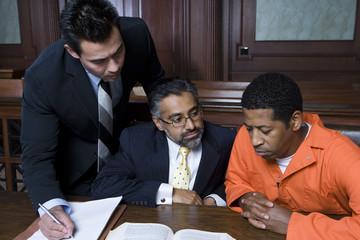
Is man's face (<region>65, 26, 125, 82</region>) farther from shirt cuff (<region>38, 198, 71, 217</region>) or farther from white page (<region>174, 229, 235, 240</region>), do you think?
white page (<region>174, 229, 235, 240</region>)

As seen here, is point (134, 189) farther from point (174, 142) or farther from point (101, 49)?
point (101, 49)

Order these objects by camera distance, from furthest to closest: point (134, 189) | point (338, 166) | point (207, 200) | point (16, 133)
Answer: point (16, 133), point (207, 200), point (134, 189), point (338, 166)

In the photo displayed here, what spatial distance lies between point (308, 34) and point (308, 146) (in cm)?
352

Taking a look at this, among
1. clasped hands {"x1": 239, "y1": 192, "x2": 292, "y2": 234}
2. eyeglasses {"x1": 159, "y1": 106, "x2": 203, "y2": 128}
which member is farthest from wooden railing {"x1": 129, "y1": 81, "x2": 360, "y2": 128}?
clasped hands {"x1": 239, "y1": 192, "x2": 292, "y2": 234}

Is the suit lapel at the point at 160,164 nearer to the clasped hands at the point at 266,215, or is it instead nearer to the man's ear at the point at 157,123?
the man's ear at the point at 157,123

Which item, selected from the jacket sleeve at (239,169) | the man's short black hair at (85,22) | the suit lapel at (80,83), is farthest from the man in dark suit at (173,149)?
the man's short black hair at (85,22)

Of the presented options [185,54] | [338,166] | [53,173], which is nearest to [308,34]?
[185,54]

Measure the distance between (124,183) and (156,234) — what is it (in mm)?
480

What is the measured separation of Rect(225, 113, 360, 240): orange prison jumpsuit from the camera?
1.13 meters

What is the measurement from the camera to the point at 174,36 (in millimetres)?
4438

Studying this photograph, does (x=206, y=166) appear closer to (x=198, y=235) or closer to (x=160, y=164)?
(x=160, y=164)

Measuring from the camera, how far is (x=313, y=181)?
1.40 meters

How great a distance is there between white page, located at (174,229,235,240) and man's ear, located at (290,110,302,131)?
52 cm

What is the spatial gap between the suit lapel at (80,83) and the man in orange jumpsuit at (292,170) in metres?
0.79
